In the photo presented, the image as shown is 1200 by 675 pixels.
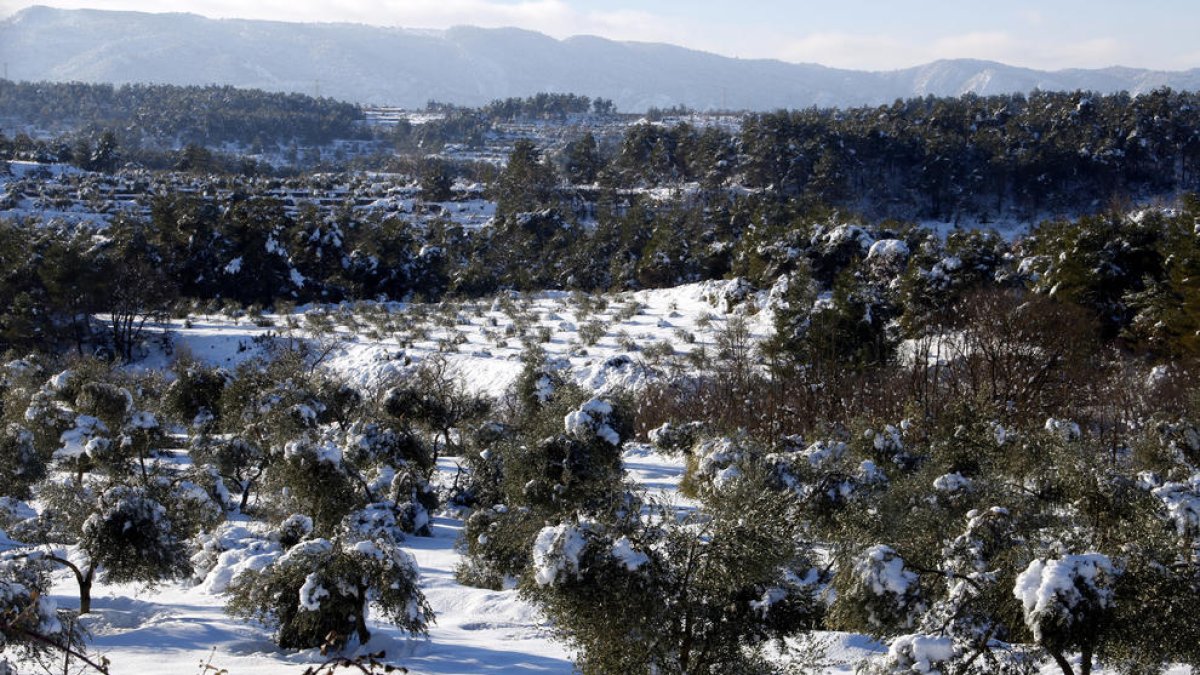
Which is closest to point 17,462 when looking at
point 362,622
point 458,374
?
point 362,622

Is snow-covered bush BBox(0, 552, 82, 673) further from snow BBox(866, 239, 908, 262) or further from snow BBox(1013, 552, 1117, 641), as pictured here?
snow BBox(866, 239, 908, 262)

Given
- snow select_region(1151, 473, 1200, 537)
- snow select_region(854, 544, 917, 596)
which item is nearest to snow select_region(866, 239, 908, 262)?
snow select_region(1151, 473, 1200, 537)

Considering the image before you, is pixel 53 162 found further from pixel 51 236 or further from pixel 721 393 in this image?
pixel 721 393

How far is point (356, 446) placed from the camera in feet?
49.0

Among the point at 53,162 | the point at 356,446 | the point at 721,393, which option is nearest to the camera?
the point at 356,446

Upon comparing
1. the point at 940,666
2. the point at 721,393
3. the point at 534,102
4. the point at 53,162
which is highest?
the point at 534,102

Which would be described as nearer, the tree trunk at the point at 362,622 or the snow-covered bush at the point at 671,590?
the snow-covered bush at the point at 671,590

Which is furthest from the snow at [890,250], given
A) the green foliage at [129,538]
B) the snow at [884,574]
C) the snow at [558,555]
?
the snow at [558,555]

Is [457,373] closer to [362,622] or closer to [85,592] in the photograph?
[85,592]

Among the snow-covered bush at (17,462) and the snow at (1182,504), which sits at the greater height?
the snow at (1182,504)

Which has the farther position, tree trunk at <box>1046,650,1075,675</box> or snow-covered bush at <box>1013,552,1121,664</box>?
tree trunk at <box>1046,650,1075,675</box>

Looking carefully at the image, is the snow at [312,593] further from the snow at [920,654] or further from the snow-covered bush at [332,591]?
the snow at [920,654]

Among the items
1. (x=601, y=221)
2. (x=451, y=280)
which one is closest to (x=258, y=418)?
(x=451, y=280)

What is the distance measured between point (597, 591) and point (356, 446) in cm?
976
